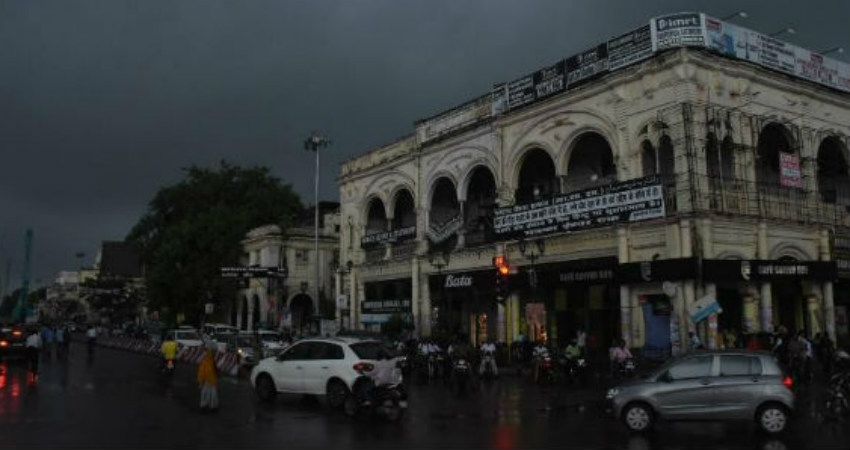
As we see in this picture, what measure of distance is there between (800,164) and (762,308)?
6933mm

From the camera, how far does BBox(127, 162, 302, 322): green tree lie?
58906 millimetres

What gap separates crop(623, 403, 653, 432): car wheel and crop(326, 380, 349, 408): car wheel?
6.26 metres

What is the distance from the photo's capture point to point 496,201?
112ft

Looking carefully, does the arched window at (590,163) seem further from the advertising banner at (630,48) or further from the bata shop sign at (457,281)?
the bata shop sign at (457,281)

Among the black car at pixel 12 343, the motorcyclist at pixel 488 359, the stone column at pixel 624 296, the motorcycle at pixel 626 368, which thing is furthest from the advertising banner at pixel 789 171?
the black car at pixel 12 343

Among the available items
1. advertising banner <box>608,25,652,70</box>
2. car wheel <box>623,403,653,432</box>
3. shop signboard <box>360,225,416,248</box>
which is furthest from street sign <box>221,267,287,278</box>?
car wheel <box>623,403,653,432</box>

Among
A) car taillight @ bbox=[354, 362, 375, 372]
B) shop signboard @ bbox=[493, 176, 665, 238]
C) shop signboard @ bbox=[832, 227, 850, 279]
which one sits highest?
shop signboard @ bbox=[493, 176, 665, 238]

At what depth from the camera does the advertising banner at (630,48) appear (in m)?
28.1

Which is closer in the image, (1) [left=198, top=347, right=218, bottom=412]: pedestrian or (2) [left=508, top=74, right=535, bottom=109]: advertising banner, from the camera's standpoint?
(1) [left=198, top=347, right=218, bottom=412]: pedestrian

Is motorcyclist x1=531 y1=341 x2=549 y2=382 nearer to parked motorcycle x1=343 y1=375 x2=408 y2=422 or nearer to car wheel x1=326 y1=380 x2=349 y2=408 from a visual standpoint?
parked motorcycle x1=343 y1=375 x2=408 y2=422

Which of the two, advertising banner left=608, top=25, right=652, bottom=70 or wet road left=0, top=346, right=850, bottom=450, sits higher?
advertising banner left=608, top=25, right=652, bottom=70

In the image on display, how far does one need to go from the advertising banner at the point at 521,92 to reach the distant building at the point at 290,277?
28.1 meters

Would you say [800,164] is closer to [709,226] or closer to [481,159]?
[709,226]

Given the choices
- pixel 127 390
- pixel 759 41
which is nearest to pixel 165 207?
pixel 127 390
